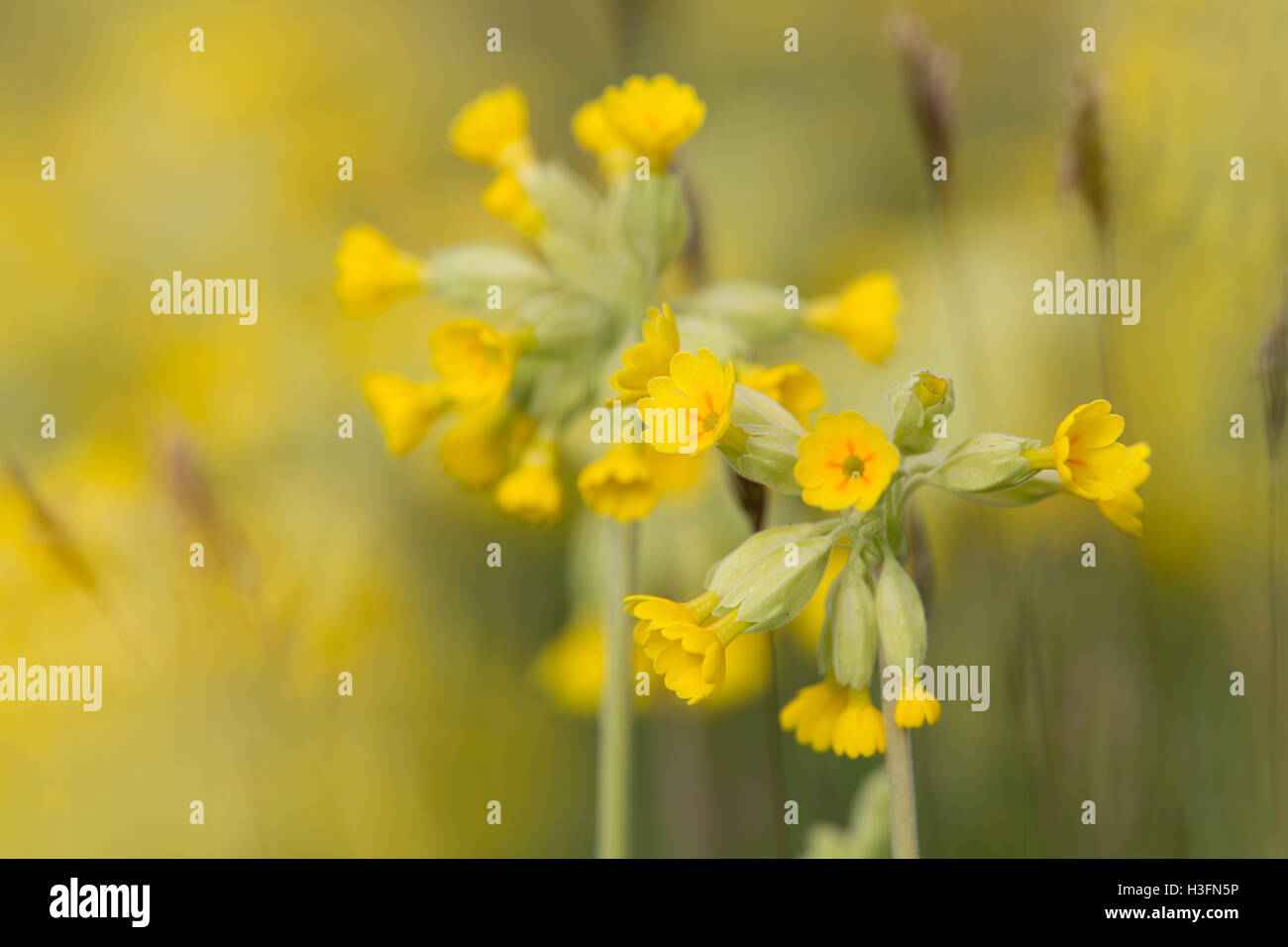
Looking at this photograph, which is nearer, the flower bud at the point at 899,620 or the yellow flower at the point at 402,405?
the flower bud at the point at 899,620

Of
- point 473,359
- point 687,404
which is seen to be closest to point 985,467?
point 687,404

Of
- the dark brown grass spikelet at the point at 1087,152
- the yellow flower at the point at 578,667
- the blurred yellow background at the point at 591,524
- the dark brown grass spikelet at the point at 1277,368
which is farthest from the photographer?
the yellow flower at the point at 578,667

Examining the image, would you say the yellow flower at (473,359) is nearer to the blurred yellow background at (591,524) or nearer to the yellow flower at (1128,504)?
the blurred yellow background at (591,524)

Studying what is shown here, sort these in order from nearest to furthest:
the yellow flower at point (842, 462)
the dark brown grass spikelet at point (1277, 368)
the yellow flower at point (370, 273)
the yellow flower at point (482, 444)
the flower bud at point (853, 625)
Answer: the yellow flower at point (842, 462) < the flower bud at point (853, 625) < the dark brown grass spikelet at point (1277, 368) < the yellow flower at point (482, 444) < the yellow flower at point (370, 273)

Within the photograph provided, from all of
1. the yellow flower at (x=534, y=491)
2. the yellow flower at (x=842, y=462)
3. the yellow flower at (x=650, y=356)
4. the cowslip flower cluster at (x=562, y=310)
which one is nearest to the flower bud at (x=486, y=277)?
the cowslip flower cluster at (x=562, y=310)

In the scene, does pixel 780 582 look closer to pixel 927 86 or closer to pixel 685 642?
pixel 685 642

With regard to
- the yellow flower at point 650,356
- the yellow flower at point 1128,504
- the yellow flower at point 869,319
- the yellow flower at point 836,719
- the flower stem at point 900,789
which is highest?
the yellow flower at point 869,319

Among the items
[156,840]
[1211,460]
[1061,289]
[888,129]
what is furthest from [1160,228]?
[156,840]
